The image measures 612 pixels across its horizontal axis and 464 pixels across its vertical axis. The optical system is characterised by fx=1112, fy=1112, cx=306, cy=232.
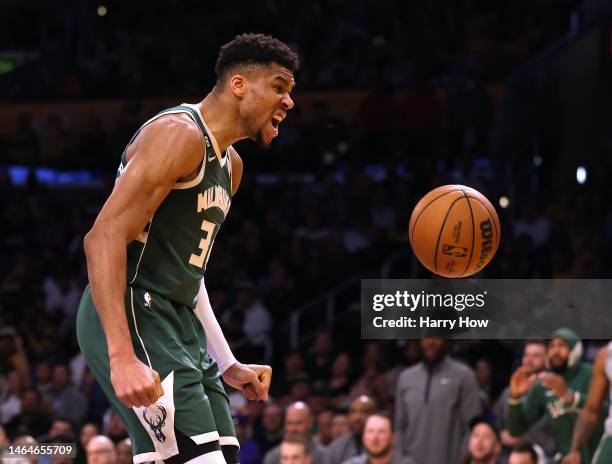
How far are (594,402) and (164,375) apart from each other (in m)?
3.08

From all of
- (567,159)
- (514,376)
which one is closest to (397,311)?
(514,376)

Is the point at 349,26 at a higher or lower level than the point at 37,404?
higher

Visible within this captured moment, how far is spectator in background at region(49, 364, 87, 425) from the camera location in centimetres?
877

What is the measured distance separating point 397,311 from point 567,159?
4.71 m

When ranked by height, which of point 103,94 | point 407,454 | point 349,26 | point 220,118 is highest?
point 349,26

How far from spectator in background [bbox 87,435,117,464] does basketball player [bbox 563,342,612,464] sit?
8.48 ft

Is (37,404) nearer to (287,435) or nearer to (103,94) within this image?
(287,435)

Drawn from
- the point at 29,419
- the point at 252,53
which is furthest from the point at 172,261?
the point at 29,419

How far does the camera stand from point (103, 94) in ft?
42.9

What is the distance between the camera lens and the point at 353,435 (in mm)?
7121

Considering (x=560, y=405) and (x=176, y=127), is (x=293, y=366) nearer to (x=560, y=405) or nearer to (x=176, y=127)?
(x=560, y=405)

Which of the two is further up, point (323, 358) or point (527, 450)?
point (323, 358)

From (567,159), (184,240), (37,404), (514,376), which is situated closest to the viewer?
(184,240)

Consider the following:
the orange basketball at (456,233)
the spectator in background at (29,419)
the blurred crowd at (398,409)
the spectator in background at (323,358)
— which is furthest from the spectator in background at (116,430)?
the orange basketball at (456,233)
